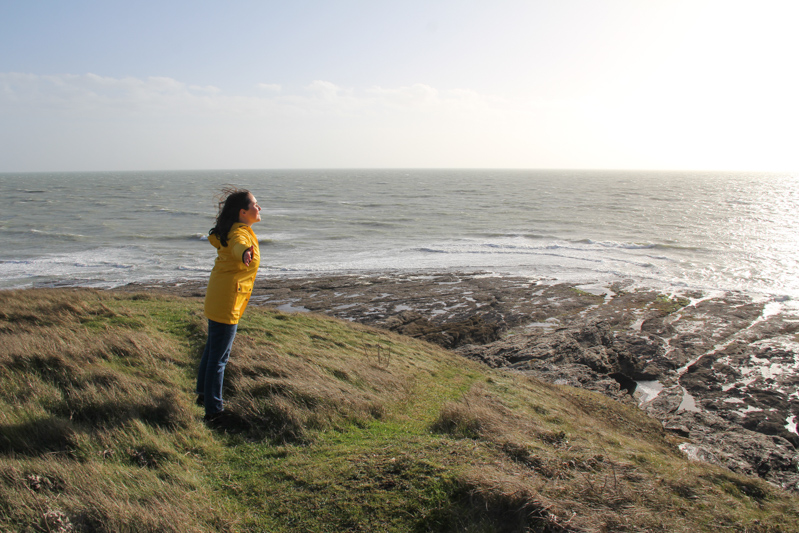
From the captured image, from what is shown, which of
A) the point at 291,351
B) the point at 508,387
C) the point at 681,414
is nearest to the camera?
the point at 291,351

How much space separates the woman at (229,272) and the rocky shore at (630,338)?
721cm

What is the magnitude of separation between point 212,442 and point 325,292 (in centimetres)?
1488

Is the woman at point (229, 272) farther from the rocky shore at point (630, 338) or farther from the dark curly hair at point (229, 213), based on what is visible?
the rocky shore at point (630, 338)

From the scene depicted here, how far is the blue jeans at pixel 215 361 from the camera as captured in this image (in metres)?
4.20

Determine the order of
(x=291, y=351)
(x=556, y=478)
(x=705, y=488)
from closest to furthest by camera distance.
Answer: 1. (x=556, y=478)
2. (x=705, y=488)
3. (x=291, y=351)

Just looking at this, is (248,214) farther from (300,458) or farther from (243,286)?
(300,458)

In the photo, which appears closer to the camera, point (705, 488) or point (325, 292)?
point (705, 488)

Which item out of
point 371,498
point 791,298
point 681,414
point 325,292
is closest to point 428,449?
point 371,498

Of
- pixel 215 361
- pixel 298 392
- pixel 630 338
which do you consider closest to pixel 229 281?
pixel 215 361

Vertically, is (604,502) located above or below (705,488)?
above

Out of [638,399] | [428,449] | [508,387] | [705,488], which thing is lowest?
[638,399]

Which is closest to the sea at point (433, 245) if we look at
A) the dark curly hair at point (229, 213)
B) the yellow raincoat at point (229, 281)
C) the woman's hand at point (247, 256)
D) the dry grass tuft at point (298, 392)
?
the dry grass tuft at point (298, 392)

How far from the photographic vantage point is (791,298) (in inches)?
696

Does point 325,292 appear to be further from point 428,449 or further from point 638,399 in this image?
point 428,449
